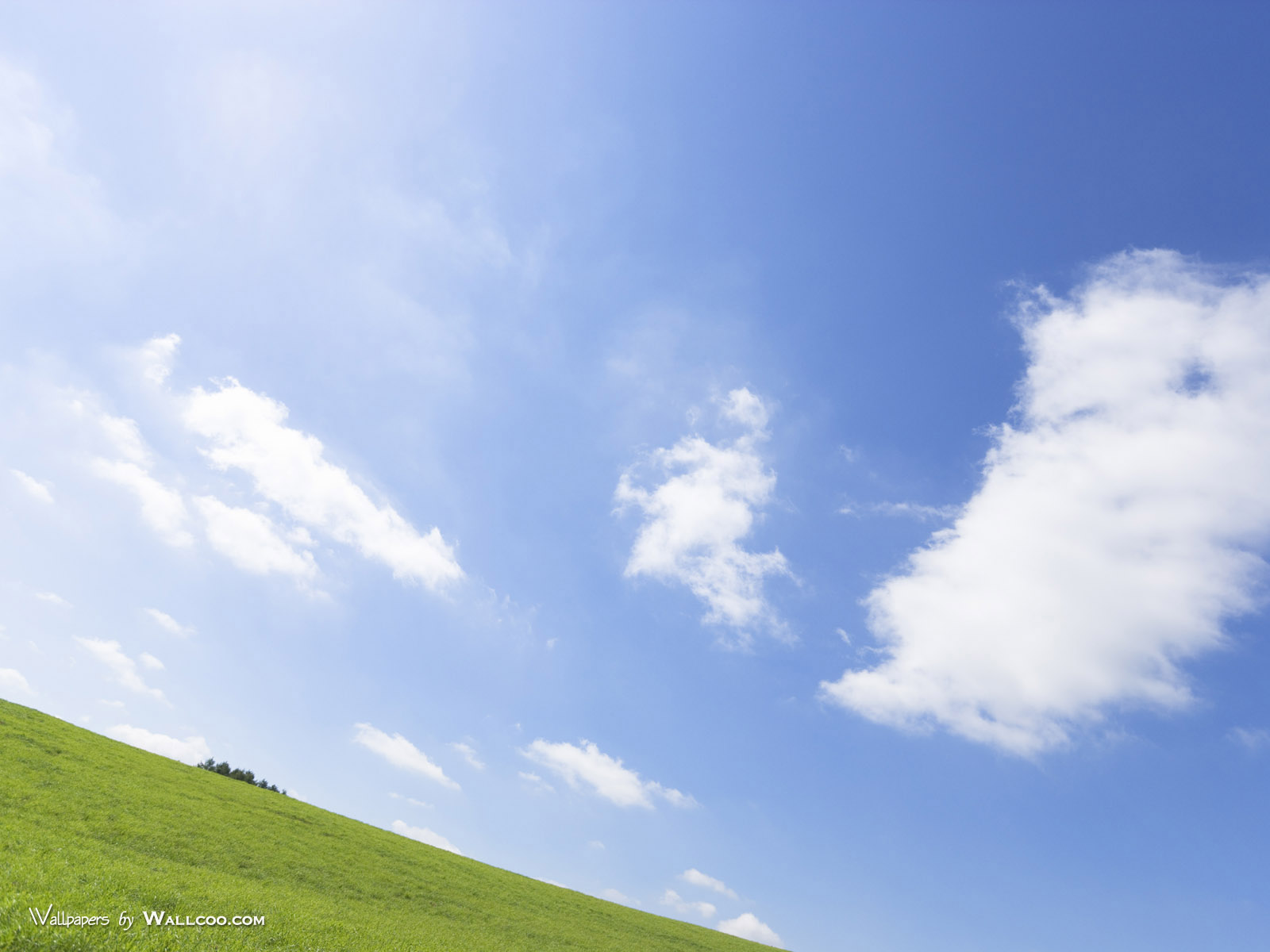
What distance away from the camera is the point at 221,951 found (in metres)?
20.9

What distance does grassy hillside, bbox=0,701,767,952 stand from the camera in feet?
70.5

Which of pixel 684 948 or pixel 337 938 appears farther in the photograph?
pixel 684 948

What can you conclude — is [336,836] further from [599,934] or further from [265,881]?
[599,934]

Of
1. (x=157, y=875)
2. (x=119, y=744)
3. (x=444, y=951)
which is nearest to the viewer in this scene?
(x=157, y=875)

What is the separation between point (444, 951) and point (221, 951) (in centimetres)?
1201

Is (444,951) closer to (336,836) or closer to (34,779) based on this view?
(336,836)

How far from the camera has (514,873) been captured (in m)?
56.4

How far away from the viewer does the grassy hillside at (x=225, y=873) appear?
21.5 meters

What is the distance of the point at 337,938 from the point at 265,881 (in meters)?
9.24

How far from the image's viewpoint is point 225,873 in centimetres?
3052

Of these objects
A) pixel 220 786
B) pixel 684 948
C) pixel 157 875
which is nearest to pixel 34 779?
pixel 157 875

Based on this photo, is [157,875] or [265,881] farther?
[265,881]

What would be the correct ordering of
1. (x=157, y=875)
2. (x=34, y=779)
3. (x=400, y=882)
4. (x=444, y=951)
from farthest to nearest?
(x=400, y=882)
(x=34, y=779)
(x=444, y=951)
(x=157, y=875)

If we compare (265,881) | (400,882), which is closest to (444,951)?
(265,881)
